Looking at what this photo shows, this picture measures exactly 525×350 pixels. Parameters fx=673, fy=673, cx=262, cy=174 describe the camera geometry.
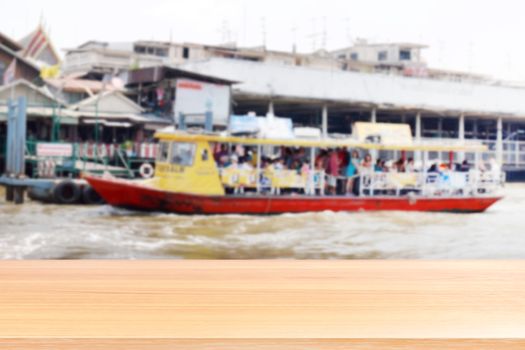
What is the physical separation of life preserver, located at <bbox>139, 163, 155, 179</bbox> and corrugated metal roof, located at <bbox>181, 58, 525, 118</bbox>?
1615 millimetres

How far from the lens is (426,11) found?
2.50 m

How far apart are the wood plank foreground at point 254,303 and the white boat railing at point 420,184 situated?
2.15m

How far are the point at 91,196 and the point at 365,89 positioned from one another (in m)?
1.73

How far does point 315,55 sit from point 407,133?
0.59 meters

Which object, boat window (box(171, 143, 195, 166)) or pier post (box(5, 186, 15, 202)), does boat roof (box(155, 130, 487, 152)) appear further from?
boat window (box(171, 143, 195, 166))

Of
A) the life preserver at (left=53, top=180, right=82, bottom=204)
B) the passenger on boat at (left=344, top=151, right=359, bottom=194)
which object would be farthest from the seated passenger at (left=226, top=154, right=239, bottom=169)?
the life preserver at (left=53, top=180, right=82, bottom=204)

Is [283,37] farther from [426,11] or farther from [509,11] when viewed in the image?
[509,11]

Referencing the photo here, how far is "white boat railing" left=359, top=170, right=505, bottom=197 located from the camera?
384 centimetres

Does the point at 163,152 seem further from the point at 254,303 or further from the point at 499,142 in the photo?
the point at 254,303

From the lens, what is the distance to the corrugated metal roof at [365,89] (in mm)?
2592
